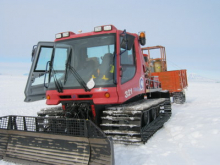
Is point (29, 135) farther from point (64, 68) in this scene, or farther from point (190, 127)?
point (190, 127)

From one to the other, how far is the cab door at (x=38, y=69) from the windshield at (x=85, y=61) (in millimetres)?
254

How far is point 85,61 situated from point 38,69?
4.30ft

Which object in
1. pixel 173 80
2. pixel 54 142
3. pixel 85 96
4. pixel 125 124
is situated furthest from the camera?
pixel 173 80

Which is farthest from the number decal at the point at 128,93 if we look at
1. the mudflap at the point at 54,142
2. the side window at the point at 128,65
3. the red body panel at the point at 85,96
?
the mudflap at the point at 54,142

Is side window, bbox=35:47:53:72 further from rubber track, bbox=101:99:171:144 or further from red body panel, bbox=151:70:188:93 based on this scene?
red body panel, bbox=151:70:188:93

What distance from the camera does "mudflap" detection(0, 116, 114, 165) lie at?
3.53 meters

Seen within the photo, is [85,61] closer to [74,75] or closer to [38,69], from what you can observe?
[74,75]

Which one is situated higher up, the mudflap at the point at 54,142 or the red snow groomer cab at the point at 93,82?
the red snow groomer cab at the point at 93,82

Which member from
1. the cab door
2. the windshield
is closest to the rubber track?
the windshield

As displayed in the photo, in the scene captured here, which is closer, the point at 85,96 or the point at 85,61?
the point at 85,96

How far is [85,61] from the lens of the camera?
5.07m

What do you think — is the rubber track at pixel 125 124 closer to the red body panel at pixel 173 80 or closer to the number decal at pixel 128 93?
the number decal at pixel 128 93

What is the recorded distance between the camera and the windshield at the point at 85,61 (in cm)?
482

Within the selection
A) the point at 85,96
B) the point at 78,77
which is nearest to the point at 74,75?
the point at 78,77
